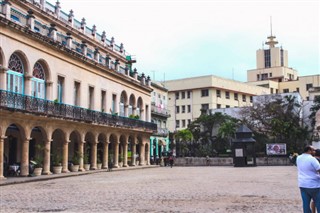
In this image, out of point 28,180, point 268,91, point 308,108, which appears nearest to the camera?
point 28,180

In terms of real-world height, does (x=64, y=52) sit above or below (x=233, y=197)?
above

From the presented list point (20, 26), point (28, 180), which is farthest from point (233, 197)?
point (20, 26)

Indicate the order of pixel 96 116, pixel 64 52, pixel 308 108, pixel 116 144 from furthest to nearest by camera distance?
pixel 308 108
pixel 116 144
pixel 96 116
pixel 64 52

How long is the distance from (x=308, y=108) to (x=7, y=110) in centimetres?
4590

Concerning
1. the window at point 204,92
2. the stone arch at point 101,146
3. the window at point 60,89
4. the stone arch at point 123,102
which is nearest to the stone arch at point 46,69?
the window at point 60,89

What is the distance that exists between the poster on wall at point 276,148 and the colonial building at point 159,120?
14.5 metres

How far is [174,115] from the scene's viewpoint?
77875 mm

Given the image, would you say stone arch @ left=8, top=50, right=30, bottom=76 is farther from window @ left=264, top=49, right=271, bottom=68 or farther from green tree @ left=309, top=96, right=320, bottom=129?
window @ left=264, top=49, right=271, bottom=68

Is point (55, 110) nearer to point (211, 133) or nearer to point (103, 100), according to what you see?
point (103, 100)

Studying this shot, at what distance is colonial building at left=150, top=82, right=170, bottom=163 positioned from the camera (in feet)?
189

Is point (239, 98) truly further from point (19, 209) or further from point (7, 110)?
point (19, 209)

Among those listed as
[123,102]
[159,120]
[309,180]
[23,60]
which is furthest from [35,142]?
[159,120]

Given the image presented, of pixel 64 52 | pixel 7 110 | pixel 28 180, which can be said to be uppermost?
pixel 64 52

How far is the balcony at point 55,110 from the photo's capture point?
Answer: 82.2 ft
